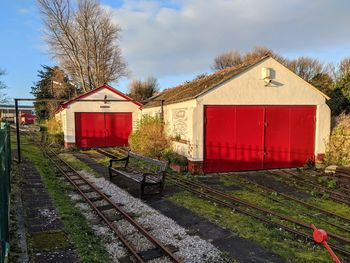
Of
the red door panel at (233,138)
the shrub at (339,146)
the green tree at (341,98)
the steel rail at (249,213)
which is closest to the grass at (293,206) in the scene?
the steel rail at (249,213)

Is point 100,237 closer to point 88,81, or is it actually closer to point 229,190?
point 229,190

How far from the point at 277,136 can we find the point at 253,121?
130cm

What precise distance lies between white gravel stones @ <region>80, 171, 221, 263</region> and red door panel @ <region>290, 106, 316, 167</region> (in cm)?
807

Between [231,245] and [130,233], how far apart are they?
2.00m

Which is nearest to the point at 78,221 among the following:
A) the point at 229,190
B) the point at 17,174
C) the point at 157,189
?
the point at 157,189

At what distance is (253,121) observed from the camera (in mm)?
13234

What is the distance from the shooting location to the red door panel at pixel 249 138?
13.1 meters

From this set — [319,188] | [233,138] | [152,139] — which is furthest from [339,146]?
[152,139]

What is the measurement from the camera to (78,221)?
22.6 feet

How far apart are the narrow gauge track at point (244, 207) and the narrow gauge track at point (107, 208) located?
2.47 meters

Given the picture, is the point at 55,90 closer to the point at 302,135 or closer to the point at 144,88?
the point at 144,88

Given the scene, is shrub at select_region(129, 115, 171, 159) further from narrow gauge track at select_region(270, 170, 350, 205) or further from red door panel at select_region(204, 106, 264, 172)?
narrow gauge track at select_region(270, 170, 350, 205)

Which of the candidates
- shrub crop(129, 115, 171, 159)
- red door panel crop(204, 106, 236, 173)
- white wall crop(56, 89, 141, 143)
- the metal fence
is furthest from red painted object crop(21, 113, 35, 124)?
the metal fence

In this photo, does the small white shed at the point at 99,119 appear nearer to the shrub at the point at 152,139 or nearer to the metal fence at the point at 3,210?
the shrub at the point at 152,139
